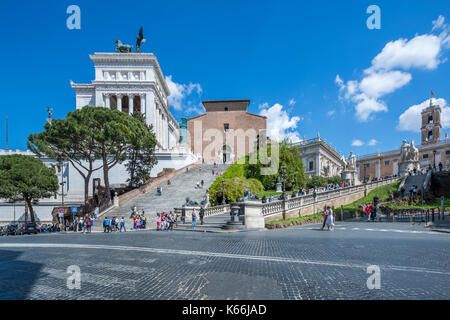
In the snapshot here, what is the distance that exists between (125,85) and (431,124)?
240ft

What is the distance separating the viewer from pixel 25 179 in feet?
104

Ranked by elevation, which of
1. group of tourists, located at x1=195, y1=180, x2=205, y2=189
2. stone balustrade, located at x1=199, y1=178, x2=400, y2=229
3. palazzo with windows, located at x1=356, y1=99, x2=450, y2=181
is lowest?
stone balustrade, located at x1=199, y1=178, x2=400, y2=229

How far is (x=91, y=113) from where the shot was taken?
2972cm

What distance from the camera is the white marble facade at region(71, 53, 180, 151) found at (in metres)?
55.7

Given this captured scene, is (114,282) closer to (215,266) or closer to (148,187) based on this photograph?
(215,266)

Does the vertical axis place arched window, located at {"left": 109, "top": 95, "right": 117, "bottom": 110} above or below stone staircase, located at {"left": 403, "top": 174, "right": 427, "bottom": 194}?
above

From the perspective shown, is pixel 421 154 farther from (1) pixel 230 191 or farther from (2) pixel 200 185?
(1) pixel 230 191

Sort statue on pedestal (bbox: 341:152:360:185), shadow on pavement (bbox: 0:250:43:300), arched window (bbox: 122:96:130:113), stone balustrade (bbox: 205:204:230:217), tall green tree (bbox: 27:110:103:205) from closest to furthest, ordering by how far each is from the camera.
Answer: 1. shadow on pavement (bbox: 0:250:43:300)
2. stone balustrade (bbox: 205:204:230:217)
3. tall green tree (bbox: 27:110:103:205)
4. statue on pedestal (bbox: 341:152:360:185)
5. arched window (bbox: 122:96:130:113)

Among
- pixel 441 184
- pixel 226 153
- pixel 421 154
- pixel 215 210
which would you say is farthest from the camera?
pixel 226 153

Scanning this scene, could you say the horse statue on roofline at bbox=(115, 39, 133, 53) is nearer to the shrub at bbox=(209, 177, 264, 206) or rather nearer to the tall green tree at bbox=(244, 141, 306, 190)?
the tall green tree at bbox=(244, 141, 306, 190)

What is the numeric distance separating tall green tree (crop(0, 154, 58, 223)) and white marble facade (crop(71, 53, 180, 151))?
2293cm

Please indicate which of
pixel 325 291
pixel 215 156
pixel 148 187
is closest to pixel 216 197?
pixel 148 187

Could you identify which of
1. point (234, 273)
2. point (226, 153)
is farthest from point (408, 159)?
point (226, 153)

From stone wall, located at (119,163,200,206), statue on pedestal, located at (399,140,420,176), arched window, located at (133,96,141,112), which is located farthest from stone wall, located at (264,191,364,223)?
arched window, located at (133,96,141,112)
